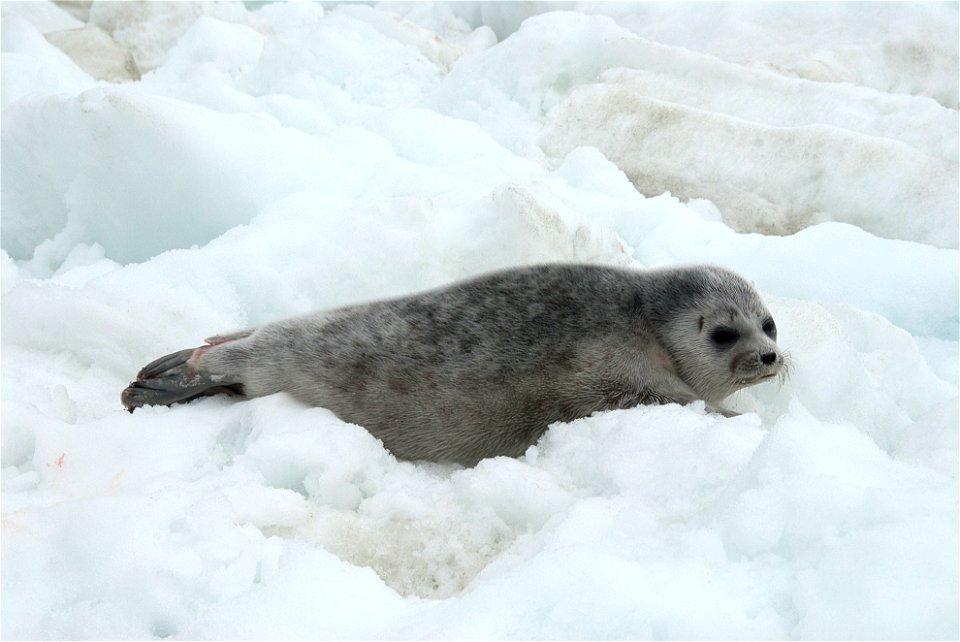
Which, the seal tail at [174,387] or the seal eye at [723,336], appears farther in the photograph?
the seal eye at [723,336]

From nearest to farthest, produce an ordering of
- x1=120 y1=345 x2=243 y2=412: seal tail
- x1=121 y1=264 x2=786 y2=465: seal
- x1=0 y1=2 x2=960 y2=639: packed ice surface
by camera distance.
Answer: x1=0 y1=2 x2=960 y2=639: packed ice surface → x1=121 y1=264 x2=786 y2=465: seal → x1=120 y1=345 x2=243 y2=412: seal tail

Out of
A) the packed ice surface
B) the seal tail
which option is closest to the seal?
the seal tail

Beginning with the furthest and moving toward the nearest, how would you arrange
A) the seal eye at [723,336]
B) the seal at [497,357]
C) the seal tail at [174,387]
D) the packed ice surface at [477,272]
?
the seal eye at [723,336]
the seal tail at [174,387]
the seal at [497,357]
the packed ice surface at [477,272]

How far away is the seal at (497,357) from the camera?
2.57m

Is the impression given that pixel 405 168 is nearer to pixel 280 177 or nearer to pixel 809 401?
pixel 280 177

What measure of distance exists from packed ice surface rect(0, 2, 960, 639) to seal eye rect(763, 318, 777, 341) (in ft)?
0.54

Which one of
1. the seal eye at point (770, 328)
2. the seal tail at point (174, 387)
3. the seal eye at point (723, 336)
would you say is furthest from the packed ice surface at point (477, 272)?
the seal eye at point (723, 336)

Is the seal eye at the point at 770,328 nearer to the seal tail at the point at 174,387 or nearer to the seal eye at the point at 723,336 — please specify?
the seal eye at the point at 723,336

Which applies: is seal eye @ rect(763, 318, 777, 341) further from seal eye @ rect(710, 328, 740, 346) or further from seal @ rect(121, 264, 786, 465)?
seal eye @ rect(710, 328, 740, 346)

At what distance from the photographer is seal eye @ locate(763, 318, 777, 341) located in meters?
2.95

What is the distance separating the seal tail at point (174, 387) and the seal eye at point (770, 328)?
5.76 ft

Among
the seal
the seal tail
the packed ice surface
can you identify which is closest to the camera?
the packed ice surface

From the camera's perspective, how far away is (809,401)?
302 centimetres

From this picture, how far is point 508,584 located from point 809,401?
6.35ft
